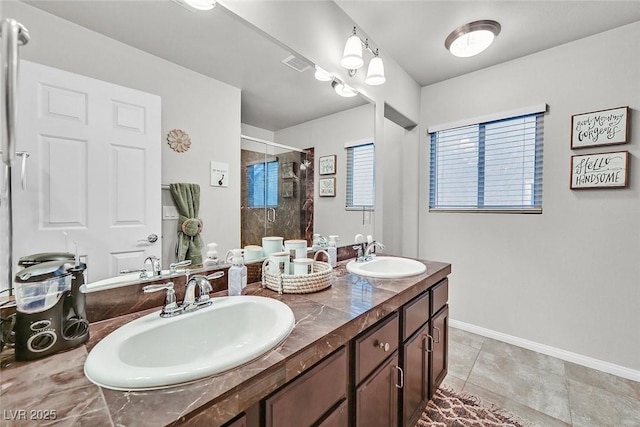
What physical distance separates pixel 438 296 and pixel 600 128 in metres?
1.77

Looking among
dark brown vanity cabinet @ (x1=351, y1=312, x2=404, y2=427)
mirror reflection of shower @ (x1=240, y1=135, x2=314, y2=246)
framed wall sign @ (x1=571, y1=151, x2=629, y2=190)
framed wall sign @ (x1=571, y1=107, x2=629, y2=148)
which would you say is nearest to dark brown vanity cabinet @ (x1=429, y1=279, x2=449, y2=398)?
dark brown vanity cabinet @ (x1=351, y1=312, x2=404, y2=427)

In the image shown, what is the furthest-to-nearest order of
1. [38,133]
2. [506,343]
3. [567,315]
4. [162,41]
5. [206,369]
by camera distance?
[506,343] → [567,315] → [162,41] → [38,133] → [206,369]

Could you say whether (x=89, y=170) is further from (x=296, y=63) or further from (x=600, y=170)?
(x=600, y=170)

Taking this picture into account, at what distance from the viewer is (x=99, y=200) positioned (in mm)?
833

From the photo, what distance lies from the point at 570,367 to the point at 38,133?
3276 mm

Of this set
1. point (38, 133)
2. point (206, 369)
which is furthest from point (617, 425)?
point (38, 133)

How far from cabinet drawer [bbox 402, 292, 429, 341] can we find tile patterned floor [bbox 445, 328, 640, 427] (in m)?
0.81

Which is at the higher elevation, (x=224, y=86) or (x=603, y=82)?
(x=603, y=82)

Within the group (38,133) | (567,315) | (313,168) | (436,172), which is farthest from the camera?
(436,172)

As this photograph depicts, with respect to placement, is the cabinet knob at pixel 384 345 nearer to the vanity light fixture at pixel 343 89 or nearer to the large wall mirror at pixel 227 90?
the large wall mirror at pixel 227 90

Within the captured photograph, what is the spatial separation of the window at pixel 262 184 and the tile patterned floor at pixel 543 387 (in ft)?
5.81

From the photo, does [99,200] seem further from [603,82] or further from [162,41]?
[603,82]

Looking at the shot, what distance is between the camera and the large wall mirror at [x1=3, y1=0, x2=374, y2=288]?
0.80 metres

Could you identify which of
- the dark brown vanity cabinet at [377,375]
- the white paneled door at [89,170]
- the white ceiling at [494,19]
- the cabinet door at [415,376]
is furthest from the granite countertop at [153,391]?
the white ceiling at [494,19]
